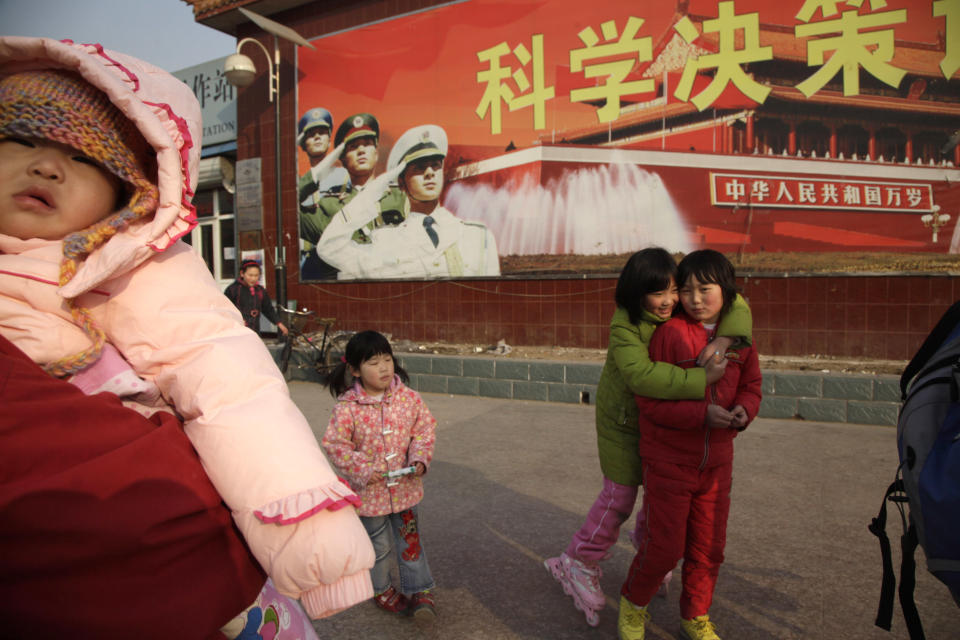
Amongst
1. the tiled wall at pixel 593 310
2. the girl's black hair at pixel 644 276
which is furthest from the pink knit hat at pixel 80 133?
the tiled wall at pixel 593 310

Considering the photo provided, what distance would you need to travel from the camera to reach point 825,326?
647 centimetres

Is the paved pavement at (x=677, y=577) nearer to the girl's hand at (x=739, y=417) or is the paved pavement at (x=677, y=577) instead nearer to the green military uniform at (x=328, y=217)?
the girl's hand at (x=739, y=417)

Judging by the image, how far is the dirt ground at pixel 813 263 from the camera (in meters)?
6.11

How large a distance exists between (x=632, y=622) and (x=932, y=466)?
4.52 feet

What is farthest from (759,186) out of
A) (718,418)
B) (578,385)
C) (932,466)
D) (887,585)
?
(932,466)

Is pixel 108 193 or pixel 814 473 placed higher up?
pixel 108 193

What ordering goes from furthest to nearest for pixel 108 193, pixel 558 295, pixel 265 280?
pixel 265 280
pixel 558 295
pixel 108 193

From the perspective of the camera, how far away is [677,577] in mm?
2945

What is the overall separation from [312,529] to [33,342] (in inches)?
18.7

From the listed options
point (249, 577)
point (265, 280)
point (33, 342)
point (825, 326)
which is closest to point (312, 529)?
point (249, 577)

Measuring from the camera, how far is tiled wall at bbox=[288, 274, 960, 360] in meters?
6.18

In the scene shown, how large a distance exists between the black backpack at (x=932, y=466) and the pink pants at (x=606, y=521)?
948mm

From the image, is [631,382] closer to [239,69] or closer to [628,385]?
[628,385]

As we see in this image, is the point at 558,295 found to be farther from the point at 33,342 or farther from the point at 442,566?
the point at 33,342
